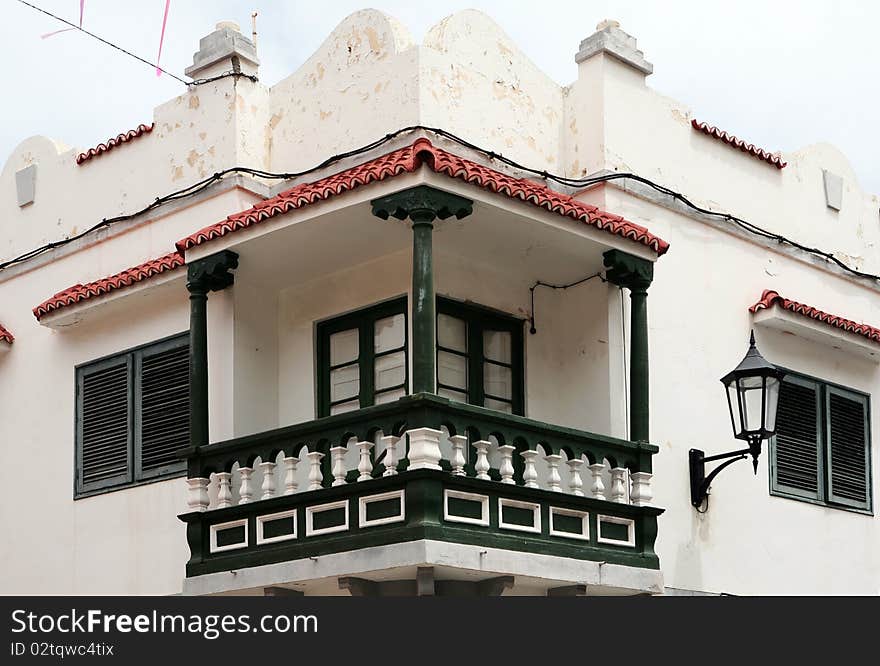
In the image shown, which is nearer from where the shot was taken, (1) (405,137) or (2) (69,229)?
(1) (405,137)

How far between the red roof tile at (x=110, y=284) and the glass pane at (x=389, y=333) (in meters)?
1.77

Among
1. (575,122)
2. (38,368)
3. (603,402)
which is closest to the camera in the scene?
(603,402)

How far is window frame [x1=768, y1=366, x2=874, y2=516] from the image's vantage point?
15352 mm

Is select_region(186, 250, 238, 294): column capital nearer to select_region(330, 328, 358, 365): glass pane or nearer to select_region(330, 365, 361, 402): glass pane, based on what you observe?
select_region(330, 328, 358, 365): glass pane

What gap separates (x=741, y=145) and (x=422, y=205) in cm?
501

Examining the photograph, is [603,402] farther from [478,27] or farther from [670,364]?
[478,27]

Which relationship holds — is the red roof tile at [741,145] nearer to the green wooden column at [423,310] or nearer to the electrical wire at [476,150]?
the electrical wire at [476,150]

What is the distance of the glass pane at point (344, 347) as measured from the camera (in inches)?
551

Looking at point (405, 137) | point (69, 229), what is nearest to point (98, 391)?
point (69, 229)

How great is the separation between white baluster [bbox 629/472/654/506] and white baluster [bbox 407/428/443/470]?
2.12m

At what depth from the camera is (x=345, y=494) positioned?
1225 cm

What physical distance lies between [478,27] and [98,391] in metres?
4.77

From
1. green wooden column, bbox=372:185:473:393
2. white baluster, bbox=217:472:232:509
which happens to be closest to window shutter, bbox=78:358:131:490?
white baluster, bbox=217:472:232:509

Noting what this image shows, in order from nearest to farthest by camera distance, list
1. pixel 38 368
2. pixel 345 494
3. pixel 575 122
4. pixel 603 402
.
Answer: pixel 345 494 < pixel 603 402 < pixel 575 122 < pixel 38 368
